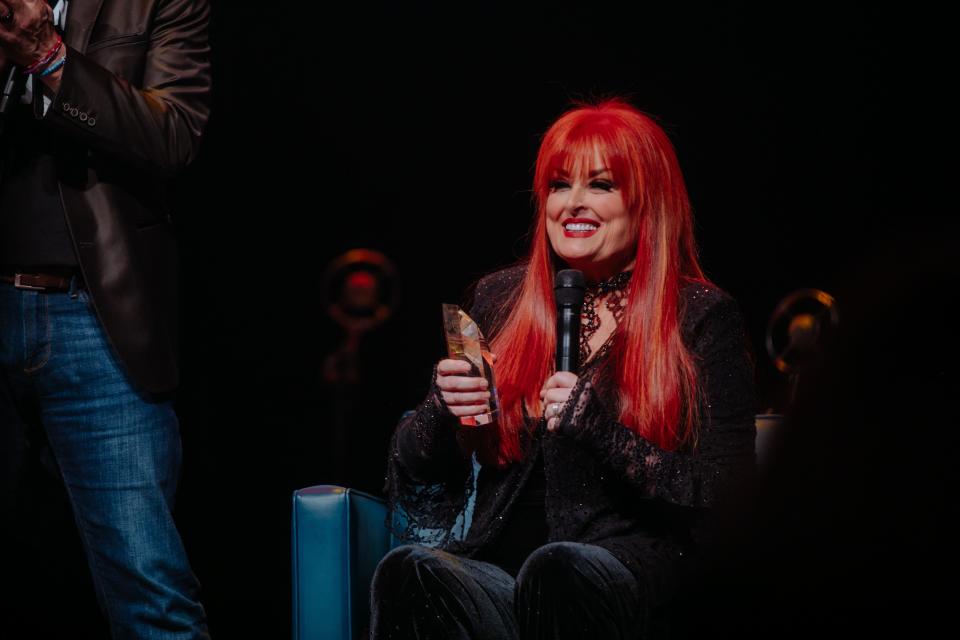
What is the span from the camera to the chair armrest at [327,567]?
164 cm

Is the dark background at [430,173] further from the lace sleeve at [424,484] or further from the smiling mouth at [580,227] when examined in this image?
the smiling mouth at [580,227]

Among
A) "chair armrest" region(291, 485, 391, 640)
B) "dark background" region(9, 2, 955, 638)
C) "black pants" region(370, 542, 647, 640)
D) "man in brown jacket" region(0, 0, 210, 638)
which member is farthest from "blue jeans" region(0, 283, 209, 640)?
"dark background" region(9, 2, 955, 638)

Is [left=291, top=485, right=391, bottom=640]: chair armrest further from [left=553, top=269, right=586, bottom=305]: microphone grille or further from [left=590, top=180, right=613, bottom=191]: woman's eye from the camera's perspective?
[left=590, top=180, right=613, bottom=191]: woman's eye

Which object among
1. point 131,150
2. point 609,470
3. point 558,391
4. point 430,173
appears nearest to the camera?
point 558,391

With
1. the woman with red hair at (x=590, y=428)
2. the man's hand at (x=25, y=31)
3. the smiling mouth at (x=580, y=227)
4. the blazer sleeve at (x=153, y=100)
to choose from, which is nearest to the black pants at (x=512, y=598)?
the woman with red hair at (x=590, y=428)

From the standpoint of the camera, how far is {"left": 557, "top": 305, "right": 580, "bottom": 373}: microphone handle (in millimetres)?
1431

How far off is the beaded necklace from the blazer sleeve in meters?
0.73

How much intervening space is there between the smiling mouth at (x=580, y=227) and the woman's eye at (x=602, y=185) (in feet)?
0.20

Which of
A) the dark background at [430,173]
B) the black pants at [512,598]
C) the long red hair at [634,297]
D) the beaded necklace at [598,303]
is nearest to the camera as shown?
→ the black pants at [512,598]

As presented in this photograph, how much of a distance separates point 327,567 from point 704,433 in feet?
2.16

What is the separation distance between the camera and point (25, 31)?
1403 millimetres

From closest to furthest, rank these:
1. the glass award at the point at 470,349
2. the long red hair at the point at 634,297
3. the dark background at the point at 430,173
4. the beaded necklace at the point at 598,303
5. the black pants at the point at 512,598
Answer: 1. the black pants at the point at 512,598
2. the glass award at the point at 470,349
3. the long red hair at the point at 634,297
4. the beaded necklace at the point at 598,303
5. the dark background at the point at 430,173

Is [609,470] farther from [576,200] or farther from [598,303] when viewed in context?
[576,200]

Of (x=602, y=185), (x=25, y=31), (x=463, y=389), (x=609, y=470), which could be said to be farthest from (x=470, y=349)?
(x=25, y=31)
